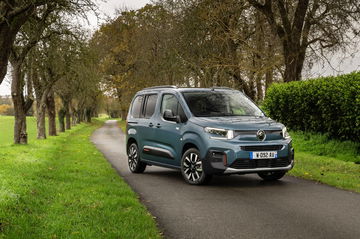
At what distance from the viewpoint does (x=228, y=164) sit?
8.95 metres

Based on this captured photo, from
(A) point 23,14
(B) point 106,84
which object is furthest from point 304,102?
(B) point 106,84

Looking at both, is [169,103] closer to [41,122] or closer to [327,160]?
[327,160]

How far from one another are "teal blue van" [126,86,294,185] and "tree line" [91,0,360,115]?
31.9 ft

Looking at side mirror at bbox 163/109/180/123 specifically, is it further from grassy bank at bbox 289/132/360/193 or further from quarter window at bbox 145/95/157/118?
grassy bank at bbox 289/132/360/193

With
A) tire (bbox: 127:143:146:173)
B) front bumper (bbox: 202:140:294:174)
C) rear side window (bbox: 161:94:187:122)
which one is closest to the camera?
front bumper (bbox: 202:140:294:174)

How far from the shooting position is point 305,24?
23.0 m

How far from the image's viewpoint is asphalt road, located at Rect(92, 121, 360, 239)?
5.92 metres

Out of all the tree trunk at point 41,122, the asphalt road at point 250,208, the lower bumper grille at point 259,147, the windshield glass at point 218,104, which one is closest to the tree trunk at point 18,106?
the tree trunk at point 41,122

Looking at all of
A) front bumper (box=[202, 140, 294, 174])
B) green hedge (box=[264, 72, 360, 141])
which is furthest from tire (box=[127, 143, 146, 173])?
green hedge (box=[264, 72, 360, 141])

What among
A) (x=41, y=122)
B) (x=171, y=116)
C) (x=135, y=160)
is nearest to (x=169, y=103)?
(x=171, y=116)

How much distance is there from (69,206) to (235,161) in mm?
3266

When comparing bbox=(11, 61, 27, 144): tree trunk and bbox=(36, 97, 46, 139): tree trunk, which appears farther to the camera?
bbox=(36, 97, 46, 139): tree trunk

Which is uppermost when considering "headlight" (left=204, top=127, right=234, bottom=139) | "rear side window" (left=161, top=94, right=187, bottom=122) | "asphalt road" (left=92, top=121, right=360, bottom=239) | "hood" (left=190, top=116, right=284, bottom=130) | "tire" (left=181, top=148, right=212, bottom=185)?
"rear side window" (left=161, top=94, right=187, bottom=122)

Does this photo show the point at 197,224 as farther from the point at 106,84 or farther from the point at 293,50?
the point at 106,84
